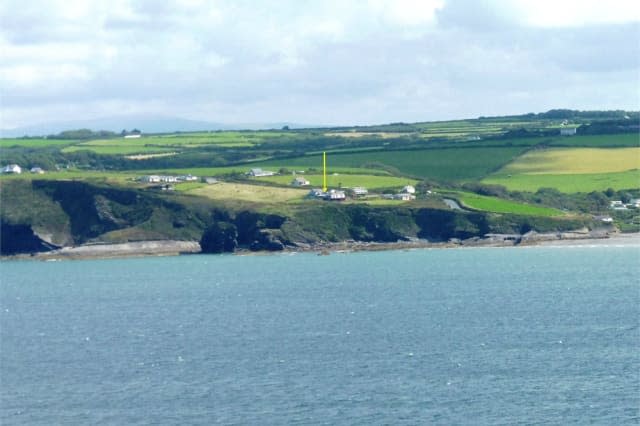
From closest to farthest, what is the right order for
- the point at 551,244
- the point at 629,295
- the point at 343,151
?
the point at 629,295 < the point at 551,244 < the point at 343,151

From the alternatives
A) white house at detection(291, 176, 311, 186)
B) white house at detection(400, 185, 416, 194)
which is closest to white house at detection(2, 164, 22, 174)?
white house at detection(291, 176, 311, 186)

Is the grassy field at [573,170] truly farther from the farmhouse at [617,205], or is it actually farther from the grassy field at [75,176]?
the grassy field at [75,176]

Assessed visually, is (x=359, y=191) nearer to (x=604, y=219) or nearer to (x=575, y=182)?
(x=575, y=182)

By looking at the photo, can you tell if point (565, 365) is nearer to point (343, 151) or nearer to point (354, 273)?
point (354, 273)

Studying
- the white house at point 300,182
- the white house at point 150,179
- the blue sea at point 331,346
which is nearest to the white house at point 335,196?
the white house at point 300,182

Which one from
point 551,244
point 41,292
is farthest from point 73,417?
point 551,244

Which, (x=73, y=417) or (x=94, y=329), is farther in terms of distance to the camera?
(x=94, y=329)

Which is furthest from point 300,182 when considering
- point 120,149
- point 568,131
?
point 120,149

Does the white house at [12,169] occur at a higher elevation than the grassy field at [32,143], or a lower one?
lower
